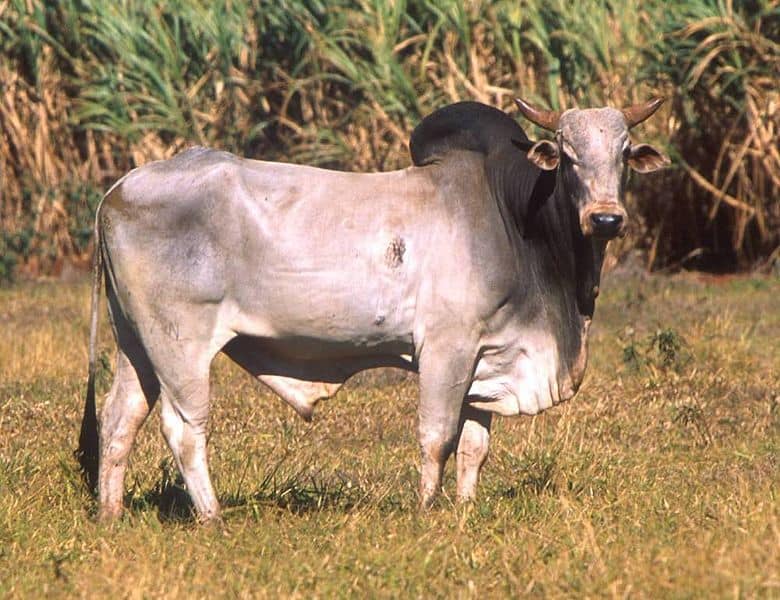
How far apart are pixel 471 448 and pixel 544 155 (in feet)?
3.54

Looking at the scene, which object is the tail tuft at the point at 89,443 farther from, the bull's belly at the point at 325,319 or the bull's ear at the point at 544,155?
the bull's ear at the point at 544,155

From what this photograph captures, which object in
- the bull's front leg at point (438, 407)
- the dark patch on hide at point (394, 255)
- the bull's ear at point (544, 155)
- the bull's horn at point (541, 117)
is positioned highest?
the bull's horn at point (541, 117)

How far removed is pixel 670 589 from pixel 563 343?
143 cm

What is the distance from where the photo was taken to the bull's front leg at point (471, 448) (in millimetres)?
5887

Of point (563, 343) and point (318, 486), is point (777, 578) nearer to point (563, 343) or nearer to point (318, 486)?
point (563, 343)

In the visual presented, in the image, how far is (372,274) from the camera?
550 cm

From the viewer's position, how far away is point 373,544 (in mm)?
5113

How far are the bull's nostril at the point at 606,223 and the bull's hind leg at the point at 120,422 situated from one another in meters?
1.66

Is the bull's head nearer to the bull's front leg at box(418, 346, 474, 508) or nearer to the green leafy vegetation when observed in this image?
the bull's front leg at box(418, 346, 474, 508)

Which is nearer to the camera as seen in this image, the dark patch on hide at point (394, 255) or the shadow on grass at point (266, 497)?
the dark patch on hide at point (394, 255)

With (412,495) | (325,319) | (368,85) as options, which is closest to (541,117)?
(325,319)

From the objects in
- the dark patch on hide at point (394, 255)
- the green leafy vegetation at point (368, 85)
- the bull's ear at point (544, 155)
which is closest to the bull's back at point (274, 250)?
the dark patch on hide at point (394, 255)

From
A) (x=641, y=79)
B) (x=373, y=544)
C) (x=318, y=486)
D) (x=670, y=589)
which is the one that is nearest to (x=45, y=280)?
(x=641, y=79)

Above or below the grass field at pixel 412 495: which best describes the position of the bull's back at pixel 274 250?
above
